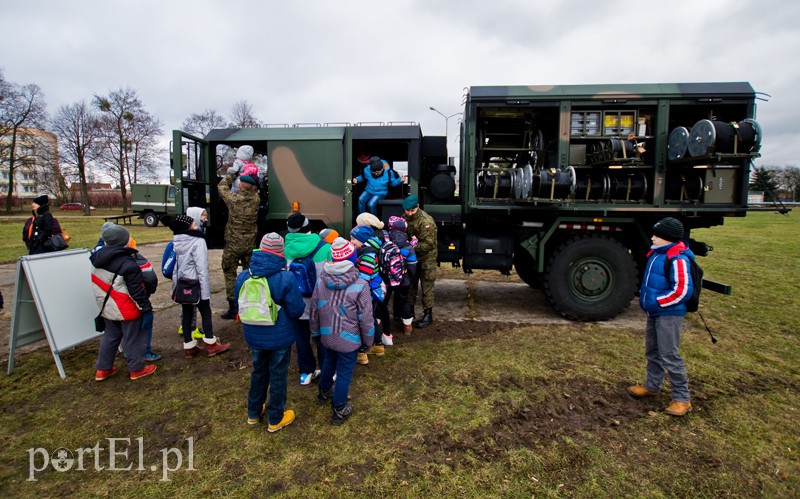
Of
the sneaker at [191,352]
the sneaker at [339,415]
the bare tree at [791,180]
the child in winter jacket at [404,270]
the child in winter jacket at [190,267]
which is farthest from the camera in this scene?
the bare tree at [791,180]

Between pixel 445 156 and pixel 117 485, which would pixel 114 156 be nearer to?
pixel 445 156

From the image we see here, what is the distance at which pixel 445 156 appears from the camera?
22.1ft

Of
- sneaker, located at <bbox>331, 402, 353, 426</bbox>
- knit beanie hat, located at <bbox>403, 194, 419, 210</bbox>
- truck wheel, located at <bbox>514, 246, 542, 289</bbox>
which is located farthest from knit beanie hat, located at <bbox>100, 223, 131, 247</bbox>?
truck wheel, located at <bbox>514, 246, 542, 289</bbox>

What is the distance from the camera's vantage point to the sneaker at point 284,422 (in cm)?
302

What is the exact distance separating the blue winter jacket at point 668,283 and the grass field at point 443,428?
33.5 inches

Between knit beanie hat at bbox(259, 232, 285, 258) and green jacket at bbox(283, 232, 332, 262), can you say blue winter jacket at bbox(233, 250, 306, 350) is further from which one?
green jacket at bbox(283, 232, 332, 262)

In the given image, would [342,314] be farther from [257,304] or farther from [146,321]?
[146,321]

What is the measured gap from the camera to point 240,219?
17.4 ft

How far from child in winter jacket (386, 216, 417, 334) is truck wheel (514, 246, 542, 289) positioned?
1923 millimetres

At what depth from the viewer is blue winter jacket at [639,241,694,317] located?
325 centimetres

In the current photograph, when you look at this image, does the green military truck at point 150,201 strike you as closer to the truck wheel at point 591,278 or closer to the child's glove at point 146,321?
the child's glove at point 146,321

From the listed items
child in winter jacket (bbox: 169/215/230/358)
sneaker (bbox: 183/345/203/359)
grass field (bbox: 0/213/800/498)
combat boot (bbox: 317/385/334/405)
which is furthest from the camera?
sneaker (bbox: 183/345/203/359)

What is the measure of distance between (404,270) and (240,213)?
2.30 meters

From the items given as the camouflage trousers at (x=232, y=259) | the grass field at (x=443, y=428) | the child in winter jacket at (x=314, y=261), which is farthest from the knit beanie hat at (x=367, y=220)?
the camouflage trousers at (x=232, y=259)
